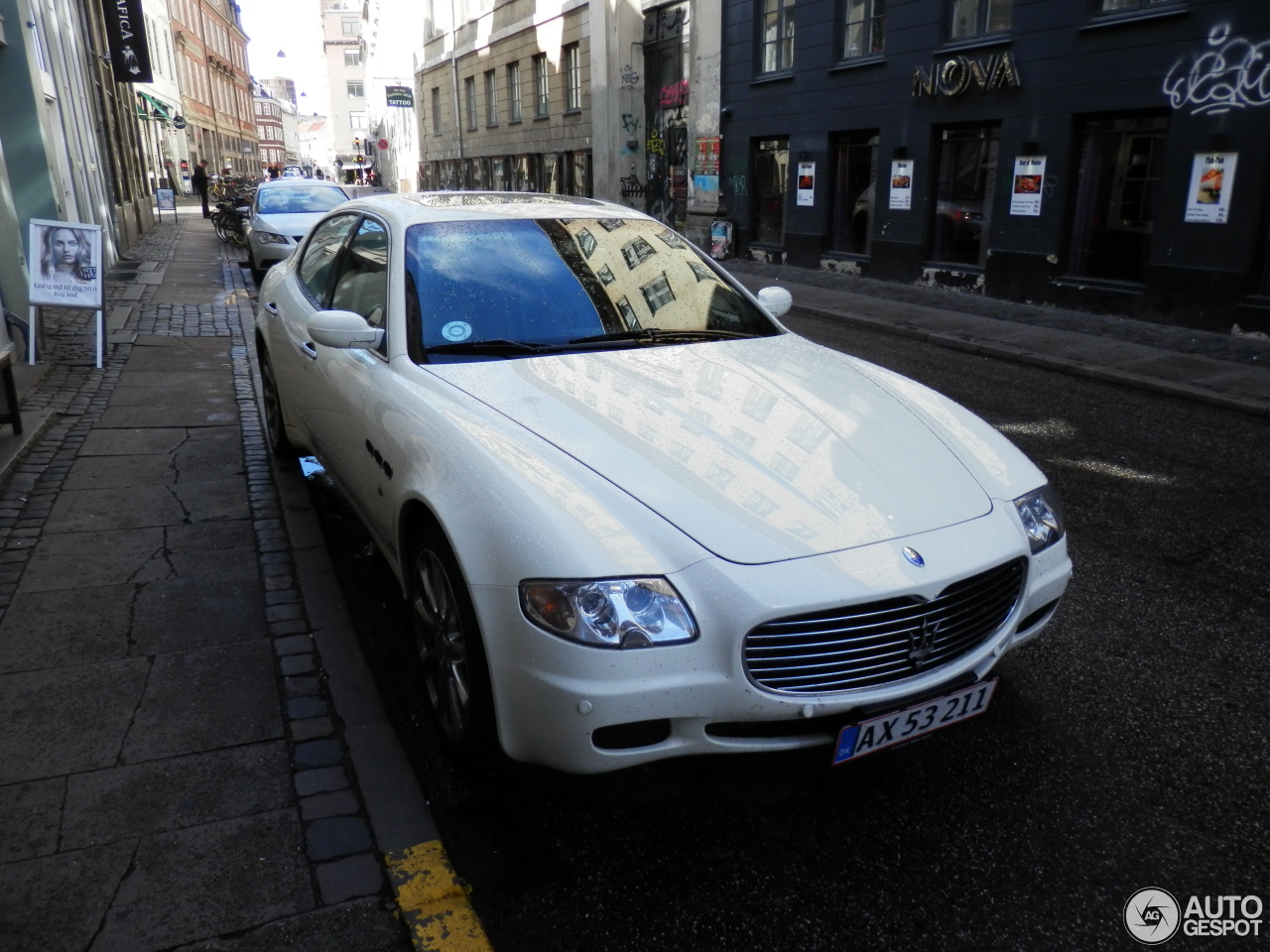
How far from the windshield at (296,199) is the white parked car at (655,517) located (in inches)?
513

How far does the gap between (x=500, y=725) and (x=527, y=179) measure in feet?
100

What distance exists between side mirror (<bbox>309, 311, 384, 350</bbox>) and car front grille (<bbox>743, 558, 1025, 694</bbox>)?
6.57 ft

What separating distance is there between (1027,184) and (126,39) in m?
20.6

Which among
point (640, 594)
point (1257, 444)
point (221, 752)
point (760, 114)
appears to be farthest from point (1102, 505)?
point (760, 114)

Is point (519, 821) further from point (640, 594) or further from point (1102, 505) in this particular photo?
point (1102, 505)

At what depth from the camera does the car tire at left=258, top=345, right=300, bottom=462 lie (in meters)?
5.79

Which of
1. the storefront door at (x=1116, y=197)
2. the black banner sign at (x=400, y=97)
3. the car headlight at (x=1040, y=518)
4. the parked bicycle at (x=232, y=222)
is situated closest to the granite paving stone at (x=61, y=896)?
the car headlight at (x=1040, y=518)

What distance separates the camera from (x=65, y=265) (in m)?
8.49

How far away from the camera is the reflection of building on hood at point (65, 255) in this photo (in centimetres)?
838

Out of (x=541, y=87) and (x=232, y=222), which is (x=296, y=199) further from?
(x=541, y=87)

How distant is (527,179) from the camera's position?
102ft

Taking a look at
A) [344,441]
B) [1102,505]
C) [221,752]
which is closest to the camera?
[221,752]

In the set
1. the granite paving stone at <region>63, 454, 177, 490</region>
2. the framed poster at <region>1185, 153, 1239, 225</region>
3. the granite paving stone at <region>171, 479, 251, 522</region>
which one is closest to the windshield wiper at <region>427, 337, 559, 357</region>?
the granite paving stone at <region>171, 479, 251, 522</region>

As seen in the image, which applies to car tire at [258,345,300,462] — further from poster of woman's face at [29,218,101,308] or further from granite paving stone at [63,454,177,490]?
poster of woman's face at [29,218,101,308]
